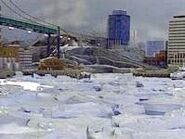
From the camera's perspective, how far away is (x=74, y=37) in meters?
75.1

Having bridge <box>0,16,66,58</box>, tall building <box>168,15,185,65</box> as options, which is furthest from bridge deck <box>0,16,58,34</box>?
tall building <box>168,15,185,65</box>

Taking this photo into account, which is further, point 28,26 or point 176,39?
point 176,39

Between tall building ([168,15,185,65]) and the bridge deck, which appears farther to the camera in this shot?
tall building ([168,15,185,65])

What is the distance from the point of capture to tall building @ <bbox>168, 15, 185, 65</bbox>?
217ft

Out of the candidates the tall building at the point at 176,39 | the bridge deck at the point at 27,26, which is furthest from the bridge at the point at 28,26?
the tall building at the point at 176,39

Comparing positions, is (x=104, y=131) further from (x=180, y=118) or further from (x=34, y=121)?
(x=180, y=118)

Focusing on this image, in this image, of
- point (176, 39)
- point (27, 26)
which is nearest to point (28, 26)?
point (27, 26)

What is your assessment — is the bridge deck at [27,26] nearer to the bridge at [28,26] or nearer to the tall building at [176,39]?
the bridge at [28,26]

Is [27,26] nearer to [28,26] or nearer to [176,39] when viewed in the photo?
[28,26]

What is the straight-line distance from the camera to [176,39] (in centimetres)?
7538

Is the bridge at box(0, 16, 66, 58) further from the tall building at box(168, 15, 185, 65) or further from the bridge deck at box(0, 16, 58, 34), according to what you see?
the tall building at box(168, 15, 185, 65)

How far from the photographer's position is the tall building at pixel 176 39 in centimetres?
6606

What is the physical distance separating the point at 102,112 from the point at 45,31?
164 ft

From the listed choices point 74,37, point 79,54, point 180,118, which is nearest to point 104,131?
point 180,118
